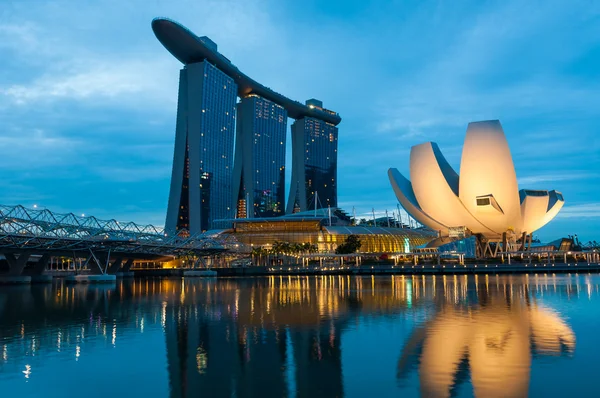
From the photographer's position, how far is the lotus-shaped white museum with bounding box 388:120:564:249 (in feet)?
213

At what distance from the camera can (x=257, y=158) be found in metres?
144

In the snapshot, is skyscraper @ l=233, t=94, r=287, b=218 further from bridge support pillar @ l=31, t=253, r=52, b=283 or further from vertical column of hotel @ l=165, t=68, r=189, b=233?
bridge support pillar @ l=31, t=253, r=52, b=283

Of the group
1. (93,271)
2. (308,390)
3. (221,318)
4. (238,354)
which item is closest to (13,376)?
(238,354)

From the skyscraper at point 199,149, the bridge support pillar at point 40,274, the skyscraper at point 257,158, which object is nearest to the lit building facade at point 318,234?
the skyscraper at point 199,149

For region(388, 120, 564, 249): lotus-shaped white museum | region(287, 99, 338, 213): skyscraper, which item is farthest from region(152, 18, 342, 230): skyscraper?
region(388, 120, 564, 249): lotus-shaped white museum

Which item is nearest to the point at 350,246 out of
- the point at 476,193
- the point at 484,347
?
the point at 476,193

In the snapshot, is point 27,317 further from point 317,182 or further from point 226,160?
point 317,182

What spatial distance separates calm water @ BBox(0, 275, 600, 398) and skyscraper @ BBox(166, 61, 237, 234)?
3728 inches

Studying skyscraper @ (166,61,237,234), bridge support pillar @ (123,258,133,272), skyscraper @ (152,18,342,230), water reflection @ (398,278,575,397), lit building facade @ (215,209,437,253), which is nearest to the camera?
water reflection @ (398,278,575,397)

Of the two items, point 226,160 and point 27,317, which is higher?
point 226,160

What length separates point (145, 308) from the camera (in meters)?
23.7

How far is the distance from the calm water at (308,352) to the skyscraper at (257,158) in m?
119

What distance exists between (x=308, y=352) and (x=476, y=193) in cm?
5982

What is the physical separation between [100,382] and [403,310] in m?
12.7
